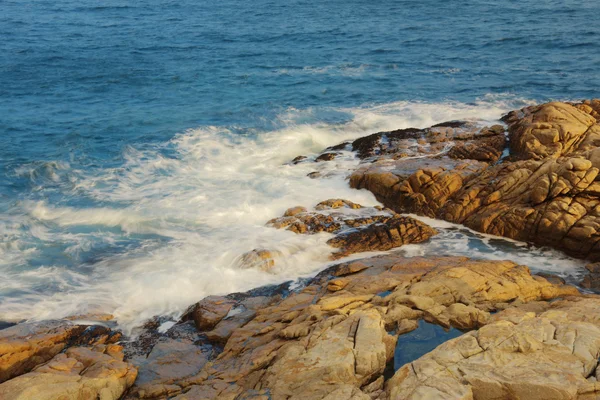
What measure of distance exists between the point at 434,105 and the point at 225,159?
11063 millimetres

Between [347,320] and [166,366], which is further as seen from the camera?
[166,366]

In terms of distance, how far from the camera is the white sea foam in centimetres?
1395

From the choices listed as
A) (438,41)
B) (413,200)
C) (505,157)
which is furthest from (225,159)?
(438,41)

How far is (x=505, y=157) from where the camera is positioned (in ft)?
61.4

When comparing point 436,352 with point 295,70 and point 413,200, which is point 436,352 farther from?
point 295,70

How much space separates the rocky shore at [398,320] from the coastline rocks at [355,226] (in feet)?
0.15

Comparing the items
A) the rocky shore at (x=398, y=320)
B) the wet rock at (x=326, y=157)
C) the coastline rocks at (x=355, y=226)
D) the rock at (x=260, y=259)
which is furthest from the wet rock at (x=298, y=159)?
the rock at (x=260, y=259)

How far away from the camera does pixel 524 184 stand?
51.8ft

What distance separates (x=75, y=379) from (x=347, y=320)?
489 cm

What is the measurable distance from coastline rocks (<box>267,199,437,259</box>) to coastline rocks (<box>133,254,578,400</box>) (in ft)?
3.70

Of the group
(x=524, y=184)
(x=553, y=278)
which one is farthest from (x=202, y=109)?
(x=553, y=278)

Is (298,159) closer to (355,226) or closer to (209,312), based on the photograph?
(355,226)

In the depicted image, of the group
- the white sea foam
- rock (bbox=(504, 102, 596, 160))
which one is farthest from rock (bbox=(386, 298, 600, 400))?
rock (bbox=(504, 102, 596, 160))

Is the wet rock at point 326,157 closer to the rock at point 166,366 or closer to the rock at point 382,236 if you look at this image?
the rock at point 382,236
